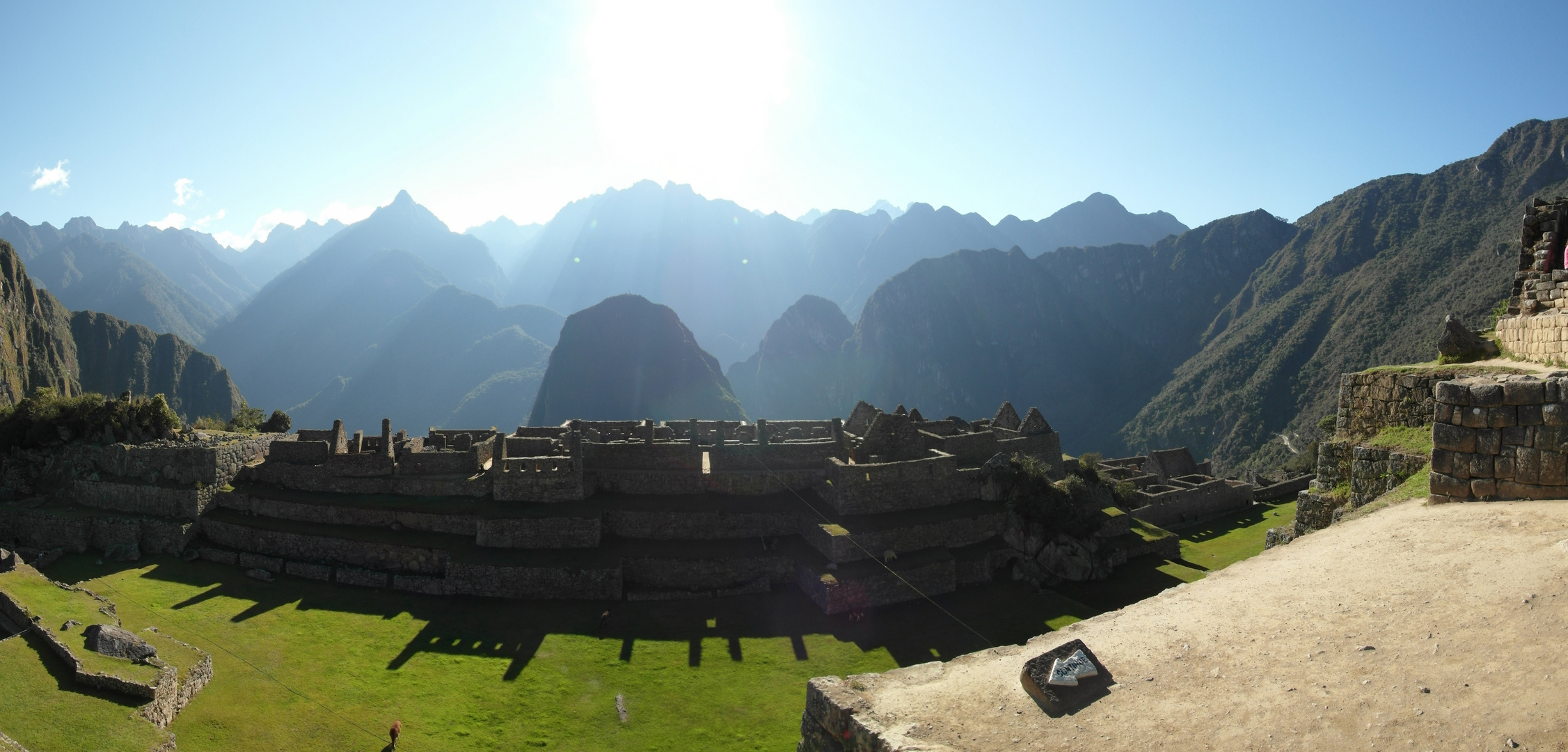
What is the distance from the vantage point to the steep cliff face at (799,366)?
176 m

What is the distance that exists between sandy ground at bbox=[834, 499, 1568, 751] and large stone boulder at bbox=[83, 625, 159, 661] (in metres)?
18.6

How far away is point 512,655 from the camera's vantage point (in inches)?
671

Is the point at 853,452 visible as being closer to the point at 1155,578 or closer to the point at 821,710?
the point at 1155,578

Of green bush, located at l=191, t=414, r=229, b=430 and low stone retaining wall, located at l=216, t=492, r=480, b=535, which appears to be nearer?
low stone retaining wall, located at l=216, t=492, r=480, b=535

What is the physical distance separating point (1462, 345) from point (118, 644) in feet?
94.2

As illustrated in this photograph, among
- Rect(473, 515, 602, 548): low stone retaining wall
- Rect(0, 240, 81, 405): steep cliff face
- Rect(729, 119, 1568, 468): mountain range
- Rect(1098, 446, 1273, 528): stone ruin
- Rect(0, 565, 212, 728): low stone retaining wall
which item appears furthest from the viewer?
Rect(0, 240, 81, 405): steep cliff face

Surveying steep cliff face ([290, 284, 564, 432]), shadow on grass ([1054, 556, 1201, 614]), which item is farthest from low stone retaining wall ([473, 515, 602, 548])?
steep cliff face ([290, 284, 564, 432])

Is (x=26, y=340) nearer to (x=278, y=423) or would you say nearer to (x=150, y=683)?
(x=278, y=423)

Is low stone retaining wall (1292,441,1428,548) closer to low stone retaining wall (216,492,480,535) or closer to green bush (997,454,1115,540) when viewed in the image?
green bush (997,454,1115,540)

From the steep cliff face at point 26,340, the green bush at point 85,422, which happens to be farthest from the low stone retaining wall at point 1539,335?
the steep cliff face at point 26,340

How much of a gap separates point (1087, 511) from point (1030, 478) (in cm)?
347

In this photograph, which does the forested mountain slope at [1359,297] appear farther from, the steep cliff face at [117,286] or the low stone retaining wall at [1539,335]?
the steep cliff face at [117,286]

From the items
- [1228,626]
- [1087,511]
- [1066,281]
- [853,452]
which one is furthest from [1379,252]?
[1228,626]

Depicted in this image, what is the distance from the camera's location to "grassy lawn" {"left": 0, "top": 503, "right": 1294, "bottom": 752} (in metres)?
14.1
